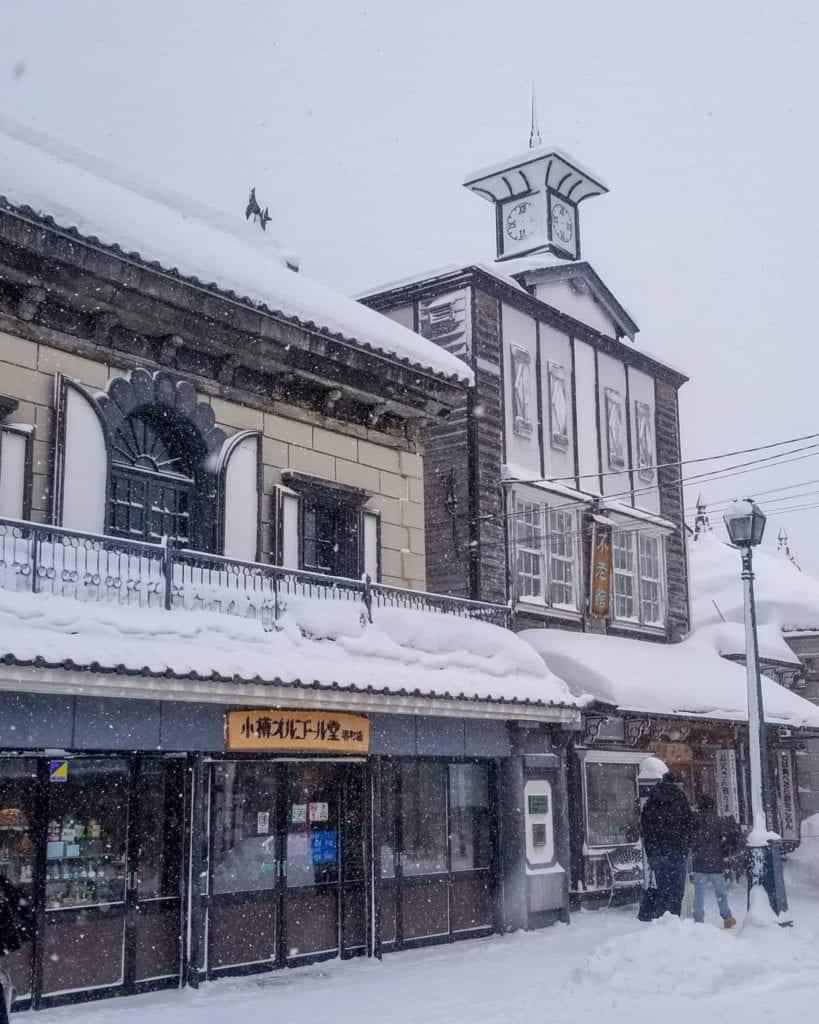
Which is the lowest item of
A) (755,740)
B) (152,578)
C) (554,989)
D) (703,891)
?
(554,989)

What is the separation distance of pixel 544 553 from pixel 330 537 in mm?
5476

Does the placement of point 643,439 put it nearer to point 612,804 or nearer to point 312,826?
point 612,804

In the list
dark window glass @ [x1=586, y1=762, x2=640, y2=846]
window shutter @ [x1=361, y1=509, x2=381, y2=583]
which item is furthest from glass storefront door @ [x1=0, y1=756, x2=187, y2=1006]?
dark window glass @ [x1=586, y1=762, x2=640, y2=846]

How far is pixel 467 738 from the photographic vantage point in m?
15.3

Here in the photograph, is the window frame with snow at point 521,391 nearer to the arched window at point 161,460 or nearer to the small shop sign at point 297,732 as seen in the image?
the arched window at point 161,460

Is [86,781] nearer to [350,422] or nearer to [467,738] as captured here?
[467,738]

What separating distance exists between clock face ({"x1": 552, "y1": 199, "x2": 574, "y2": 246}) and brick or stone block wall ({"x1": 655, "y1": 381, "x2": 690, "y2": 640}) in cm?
349

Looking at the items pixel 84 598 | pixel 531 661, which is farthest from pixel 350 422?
pixel 84 598

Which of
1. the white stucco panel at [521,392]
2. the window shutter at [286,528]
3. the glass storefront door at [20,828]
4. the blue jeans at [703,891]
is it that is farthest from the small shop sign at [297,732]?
the white stucco panel at [521,392]

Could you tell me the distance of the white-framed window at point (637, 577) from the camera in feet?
73.2

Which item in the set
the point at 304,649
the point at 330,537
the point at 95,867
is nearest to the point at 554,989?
Answer: the point at 304,649

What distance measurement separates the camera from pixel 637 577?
22.8m

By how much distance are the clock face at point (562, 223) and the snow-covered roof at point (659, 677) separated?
8.31 meters

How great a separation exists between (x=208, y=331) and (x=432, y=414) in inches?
167
